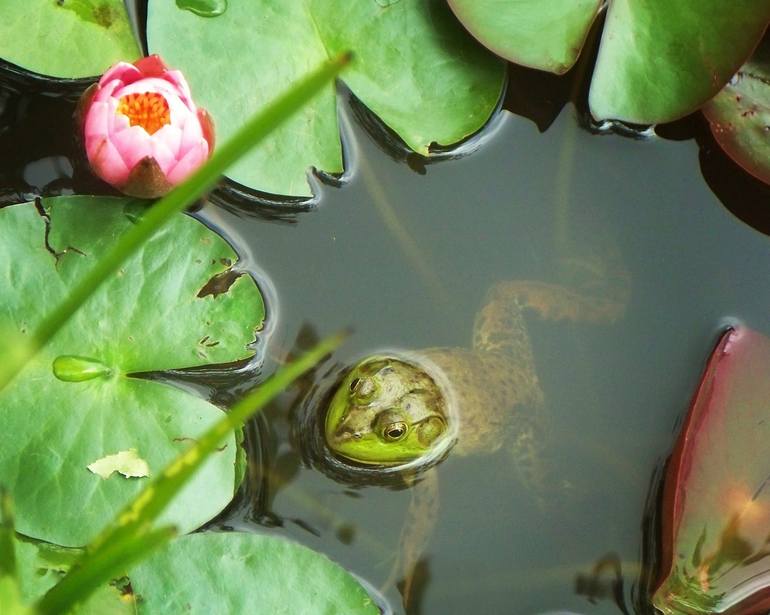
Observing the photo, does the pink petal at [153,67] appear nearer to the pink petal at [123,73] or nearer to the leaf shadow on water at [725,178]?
the pink petal at [123,73]

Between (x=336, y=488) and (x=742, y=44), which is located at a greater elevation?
(x=742, y=44)

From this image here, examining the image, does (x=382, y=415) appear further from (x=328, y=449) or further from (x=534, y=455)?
(x=534, y=455)

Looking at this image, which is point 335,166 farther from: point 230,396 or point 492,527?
point 492,527

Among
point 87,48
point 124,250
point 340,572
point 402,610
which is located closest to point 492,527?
point 402,610

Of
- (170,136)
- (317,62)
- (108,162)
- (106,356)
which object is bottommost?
(106,356)

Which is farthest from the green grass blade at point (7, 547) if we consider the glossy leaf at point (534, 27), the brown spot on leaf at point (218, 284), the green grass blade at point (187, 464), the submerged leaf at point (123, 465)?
the glossy leaf at point (534, 27)

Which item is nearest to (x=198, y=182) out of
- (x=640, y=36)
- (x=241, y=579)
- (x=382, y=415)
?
(x=241, y=579)

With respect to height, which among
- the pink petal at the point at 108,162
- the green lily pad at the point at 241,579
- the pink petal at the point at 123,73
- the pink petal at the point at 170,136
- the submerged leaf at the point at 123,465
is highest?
the pink petal at the point at 123,73
